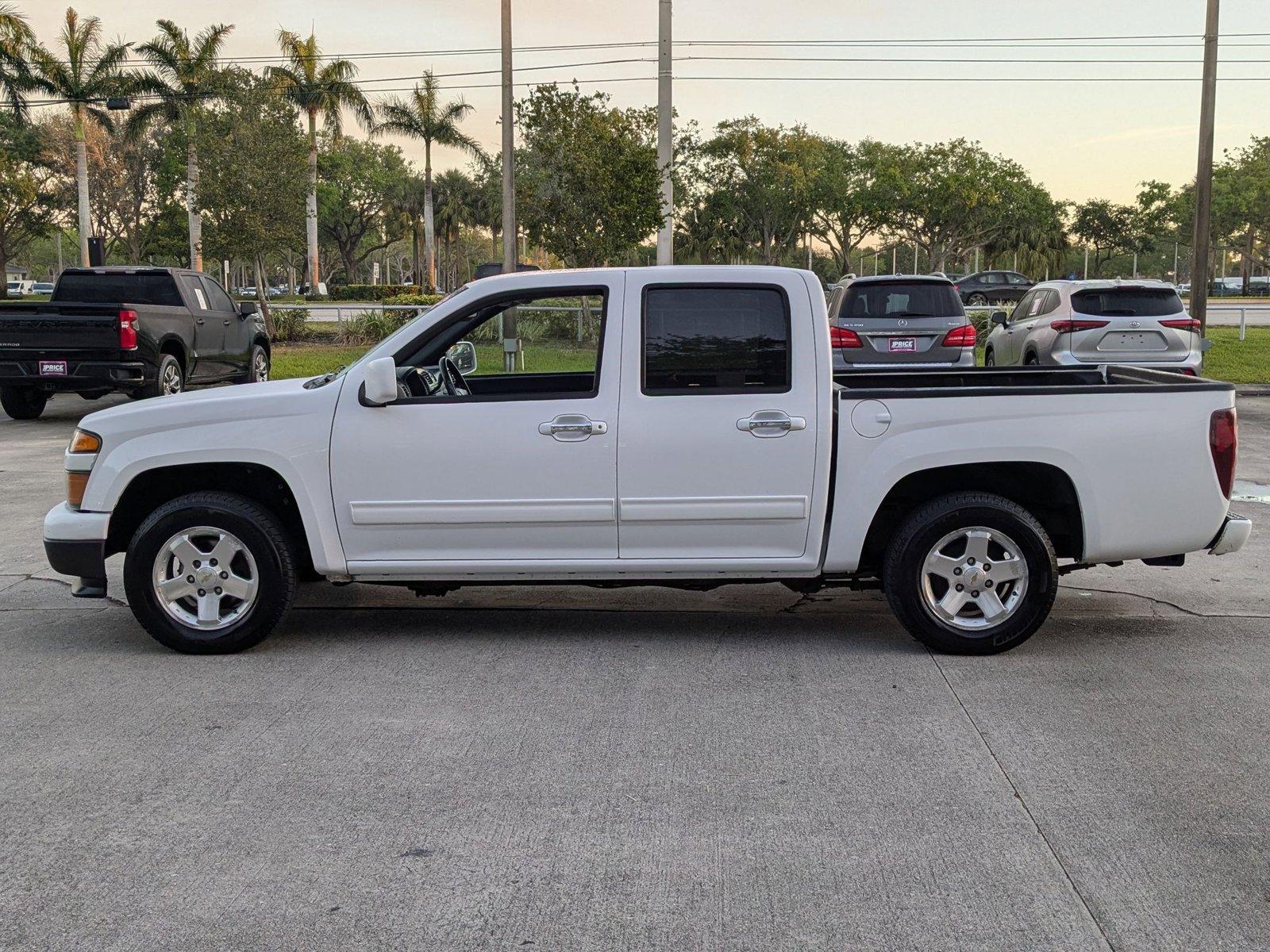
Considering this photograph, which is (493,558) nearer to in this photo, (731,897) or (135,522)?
(135,522)

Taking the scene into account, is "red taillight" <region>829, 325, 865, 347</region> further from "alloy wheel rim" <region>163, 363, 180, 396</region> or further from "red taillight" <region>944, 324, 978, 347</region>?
"alloy wheel rim" <region>163, 363, 180, 396</region>

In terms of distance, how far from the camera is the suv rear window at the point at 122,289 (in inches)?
688

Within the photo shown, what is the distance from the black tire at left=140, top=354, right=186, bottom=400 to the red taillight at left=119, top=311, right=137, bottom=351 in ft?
1.68

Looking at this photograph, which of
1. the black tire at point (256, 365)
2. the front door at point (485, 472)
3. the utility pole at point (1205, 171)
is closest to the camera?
the front door at point (485, 472)

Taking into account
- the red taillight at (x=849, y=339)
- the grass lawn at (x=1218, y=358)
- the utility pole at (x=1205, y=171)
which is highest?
the utility pole at (x=1205, y=171)

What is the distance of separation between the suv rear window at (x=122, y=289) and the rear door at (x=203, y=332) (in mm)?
200

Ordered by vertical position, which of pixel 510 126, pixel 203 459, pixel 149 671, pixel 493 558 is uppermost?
pixel 510 126

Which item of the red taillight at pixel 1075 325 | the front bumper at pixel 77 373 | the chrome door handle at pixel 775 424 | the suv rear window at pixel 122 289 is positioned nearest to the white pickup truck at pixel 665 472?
the chrome door handle at pixel 775 424

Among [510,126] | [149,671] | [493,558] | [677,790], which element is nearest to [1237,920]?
[677,790]

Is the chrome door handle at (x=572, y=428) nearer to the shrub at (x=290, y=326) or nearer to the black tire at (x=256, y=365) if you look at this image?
the black tire at (x=256, y=365)

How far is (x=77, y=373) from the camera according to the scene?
15.7 m

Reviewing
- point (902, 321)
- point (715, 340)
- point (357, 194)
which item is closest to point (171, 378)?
point (902, 321)

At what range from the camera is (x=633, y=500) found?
19.9 ft

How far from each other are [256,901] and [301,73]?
59.7 m
